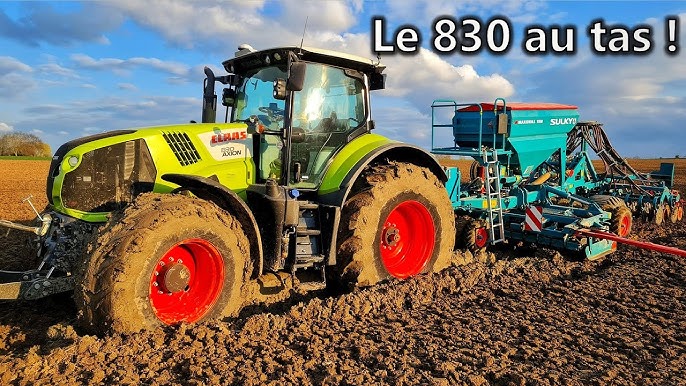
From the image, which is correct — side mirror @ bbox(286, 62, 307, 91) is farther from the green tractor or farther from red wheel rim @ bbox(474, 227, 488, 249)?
red wheel rim @ bbox(474, 227, 488, 249)

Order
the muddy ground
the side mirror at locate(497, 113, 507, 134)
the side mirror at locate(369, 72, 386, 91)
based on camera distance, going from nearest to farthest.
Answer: the muddy ground, the side mirror at locate(369, 72, 386, 91), the side mirror at locate(497, 113, 507, 134)

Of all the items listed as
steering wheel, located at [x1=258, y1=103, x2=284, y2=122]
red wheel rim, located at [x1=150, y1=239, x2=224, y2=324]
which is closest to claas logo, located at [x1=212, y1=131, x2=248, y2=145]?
steering wheel, located at [x1=258, y1=103, x2=284, y2=122]

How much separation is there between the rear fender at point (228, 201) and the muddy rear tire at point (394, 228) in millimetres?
942

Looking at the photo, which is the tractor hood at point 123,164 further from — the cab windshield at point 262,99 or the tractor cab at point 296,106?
the cab windshield at point 262,99

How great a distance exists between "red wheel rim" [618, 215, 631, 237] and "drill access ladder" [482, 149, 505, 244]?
226 cm

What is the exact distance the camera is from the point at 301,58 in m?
5.14

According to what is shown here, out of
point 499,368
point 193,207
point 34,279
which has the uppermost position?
point 193,207

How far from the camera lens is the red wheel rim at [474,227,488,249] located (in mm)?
7737

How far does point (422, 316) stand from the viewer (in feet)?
15.1

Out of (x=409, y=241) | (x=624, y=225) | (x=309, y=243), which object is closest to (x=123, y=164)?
(x=309, y=243)

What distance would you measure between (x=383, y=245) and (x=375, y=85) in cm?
192

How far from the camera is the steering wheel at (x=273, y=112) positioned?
520 cm

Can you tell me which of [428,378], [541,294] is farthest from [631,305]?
[428,378]

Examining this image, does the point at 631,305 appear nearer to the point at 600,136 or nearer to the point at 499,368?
the point at 499,368
